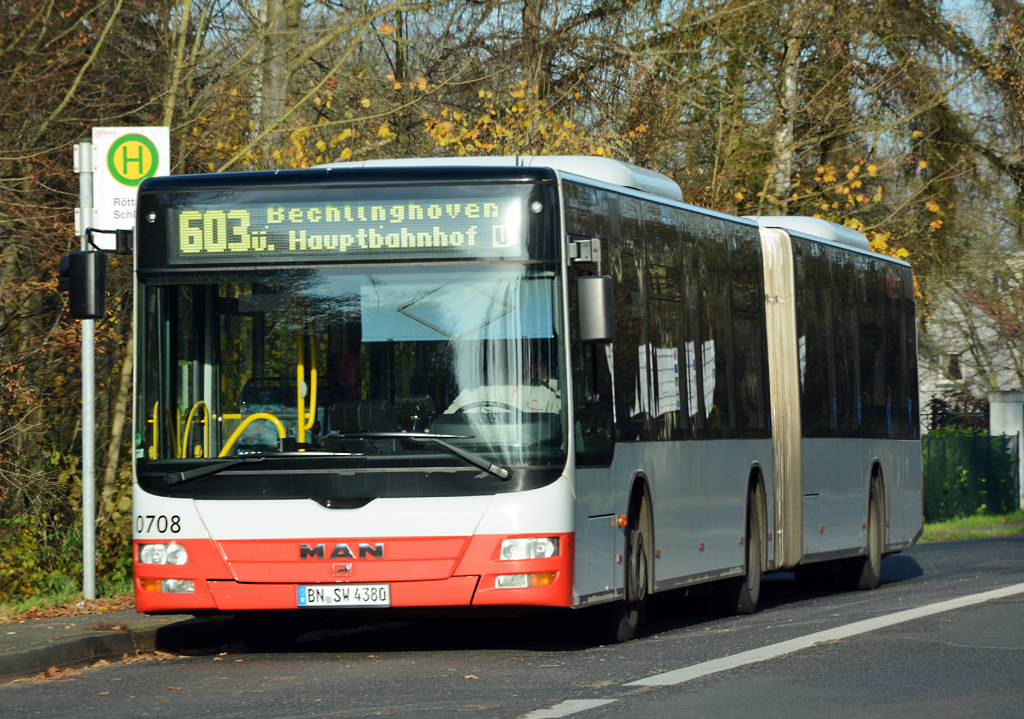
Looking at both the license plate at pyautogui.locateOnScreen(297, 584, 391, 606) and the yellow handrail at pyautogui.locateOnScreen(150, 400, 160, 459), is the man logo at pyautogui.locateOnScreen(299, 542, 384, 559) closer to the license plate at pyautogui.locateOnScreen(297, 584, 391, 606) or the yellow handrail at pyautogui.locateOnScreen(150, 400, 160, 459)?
the license plate at pyautogui.locateOnScreen(297, 584, 391, 606)

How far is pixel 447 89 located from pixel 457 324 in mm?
10964

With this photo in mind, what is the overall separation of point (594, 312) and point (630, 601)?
2351mm

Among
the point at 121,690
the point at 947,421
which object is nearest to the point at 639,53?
the point at 121,690

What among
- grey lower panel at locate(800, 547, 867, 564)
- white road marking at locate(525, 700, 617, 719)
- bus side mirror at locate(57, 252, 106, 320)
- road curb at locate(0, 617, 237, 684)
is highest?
bus side mirror at locate(57, 252, 106, 320)

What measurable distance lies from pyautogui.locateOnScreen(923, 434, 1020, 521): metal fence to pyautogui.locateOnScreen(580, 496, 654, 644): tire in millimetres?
23854

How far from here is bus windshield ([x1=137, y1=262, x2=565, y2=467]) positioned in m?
10.4

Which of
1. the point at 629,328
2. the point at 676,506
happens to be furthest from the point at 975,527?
the point at 629,328

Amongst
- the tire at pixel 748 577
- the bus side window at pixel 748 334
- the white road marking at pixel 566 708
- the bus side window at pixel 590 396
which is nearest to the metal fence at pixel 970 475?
the bus side window at pixel 748 334

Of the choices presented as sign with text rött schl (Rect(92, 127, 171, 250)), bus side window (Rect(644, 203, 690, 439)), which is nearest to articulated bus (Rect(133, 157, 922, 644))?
bus side window (Rect(644, 203, 690, 439))

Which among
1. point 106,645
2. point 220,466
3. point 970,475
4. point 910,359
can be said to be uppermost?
point 910,359

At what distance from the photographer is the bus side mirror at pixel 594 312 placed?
10.4m

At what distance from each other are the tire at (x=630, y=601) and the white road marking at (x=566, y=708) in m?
2.93

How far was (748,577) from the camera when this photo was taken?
14.5 metres

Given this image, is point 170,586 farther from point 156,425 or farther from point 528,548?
point 528,548
